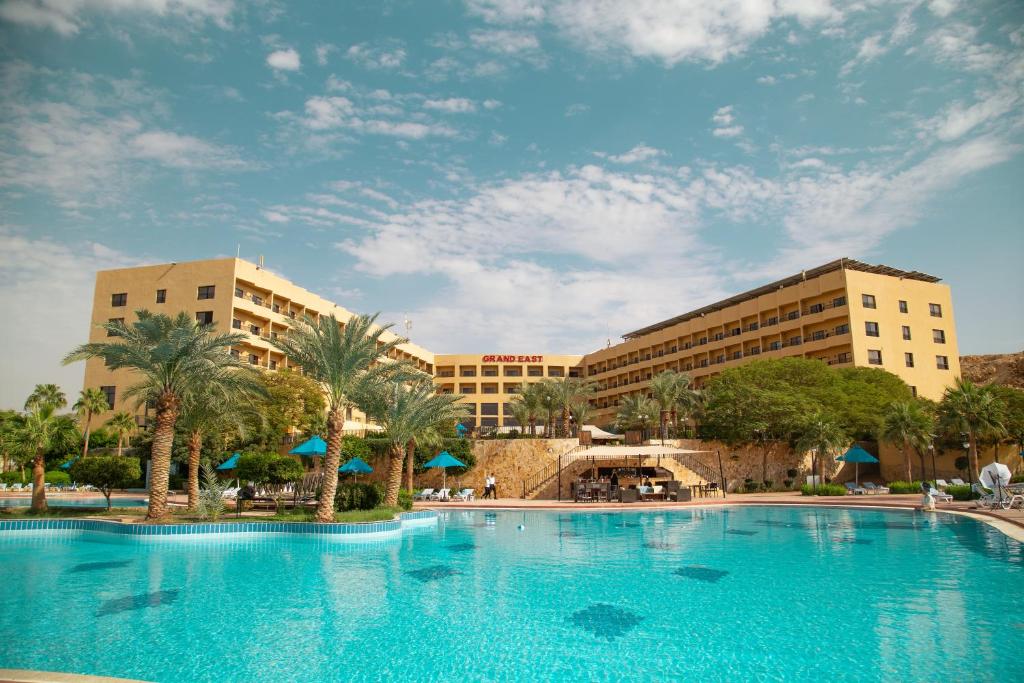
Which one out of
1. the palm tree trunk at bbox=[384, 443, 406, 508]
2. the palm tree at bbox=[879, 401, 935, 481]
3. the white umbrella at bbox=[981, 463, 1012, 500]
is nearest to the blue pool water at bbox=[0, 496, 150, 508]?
the palm tree trunk at bbox=[384, 443, 406, 508]

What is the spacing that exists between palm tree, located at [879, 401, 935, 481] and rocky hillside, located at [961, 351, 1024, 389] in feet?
133

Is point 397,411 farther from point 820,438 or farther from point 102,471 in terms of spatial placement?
point 820,438

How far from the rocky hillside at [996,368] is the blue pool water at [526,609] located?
202ft

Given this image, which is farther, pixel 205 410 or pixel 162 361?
pixel 205 410

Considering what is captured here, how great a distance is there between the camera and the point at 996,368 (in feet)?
222

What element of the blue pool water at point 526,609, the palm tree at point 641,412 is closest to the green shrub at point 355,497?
the blue pool water at point 526,609

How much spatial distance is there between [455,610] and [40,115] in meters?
9.97

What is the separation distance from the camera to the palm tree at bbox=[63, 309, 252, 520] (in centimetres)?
1923

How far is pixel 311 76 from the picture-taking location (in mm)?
18406

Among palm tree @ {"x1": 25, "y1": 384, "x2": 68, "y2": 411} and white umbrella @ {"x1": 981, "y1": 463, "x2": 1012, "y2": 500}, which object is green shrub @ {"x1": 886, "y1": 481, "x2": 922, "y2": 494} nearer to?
white umbrella @ {"x1": 981, "y1": 463, "x2": 1012, "y2": 500}

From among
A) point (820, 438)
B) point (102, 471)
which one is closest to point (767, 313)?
point (820, 438)

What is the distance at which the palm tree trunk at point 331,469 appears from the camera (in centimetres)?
1925

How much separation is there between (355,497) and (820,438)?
972 inches

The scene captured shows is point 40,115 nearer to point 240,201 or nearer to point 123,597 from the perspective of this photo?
point 123,597
